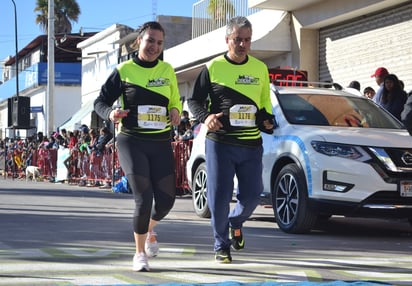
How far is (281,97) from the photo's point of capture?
1012cm

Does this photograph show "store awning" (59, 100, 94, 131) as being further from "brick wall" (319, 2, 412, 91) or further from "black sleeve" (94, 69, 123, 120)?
"black sleeve" (94, 69, 123, 120)

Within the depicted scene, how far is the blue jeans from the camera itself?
7.04m

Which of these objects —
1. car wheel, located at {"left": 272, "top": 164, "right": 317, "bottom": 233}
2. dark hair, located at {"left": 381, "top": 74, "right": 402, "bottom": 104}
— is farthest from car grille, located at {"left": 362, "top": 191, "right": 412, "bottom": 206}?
dark hair, located at {"left": 381, "top": 74, "right": 402, "bottom": 104}

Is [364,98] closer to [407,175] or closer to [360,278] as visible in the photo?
[407,175]

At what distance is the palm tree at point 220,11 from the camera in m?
23.8

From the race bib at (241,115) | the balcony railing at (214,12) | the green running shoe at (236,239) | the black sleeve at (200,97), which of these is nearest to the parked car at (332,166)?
the green running shoe at (236,239)

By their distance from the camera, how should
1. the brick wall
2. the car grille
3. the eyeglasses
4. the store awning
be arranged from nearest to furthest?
the eyeglasses → the car grille → the brick wall → the store awning

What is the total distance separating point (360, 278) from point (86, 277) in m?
2.06

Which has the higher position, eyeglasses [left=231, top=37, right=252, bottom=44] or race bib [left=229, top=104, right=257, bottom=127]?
eyeglasses [left=231, top=37, right=252, bottom=44]

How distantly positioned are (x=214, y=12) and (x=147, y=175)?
62.5 ft

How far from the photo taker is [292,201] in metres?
9.23

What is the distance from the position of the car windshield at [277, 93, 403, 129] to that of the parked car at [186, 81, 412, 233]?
0.01 meters

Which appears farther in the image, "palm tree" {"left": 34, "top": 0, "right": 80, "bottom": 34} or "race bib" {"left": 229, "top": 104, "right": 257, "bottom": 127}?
"palm tree" {"left": 34, "top": 0, "right": 80, "bottom": 34}

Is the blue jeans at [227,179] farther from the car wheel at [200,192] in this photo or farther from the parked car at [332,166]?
the car wheel at [200,192]
